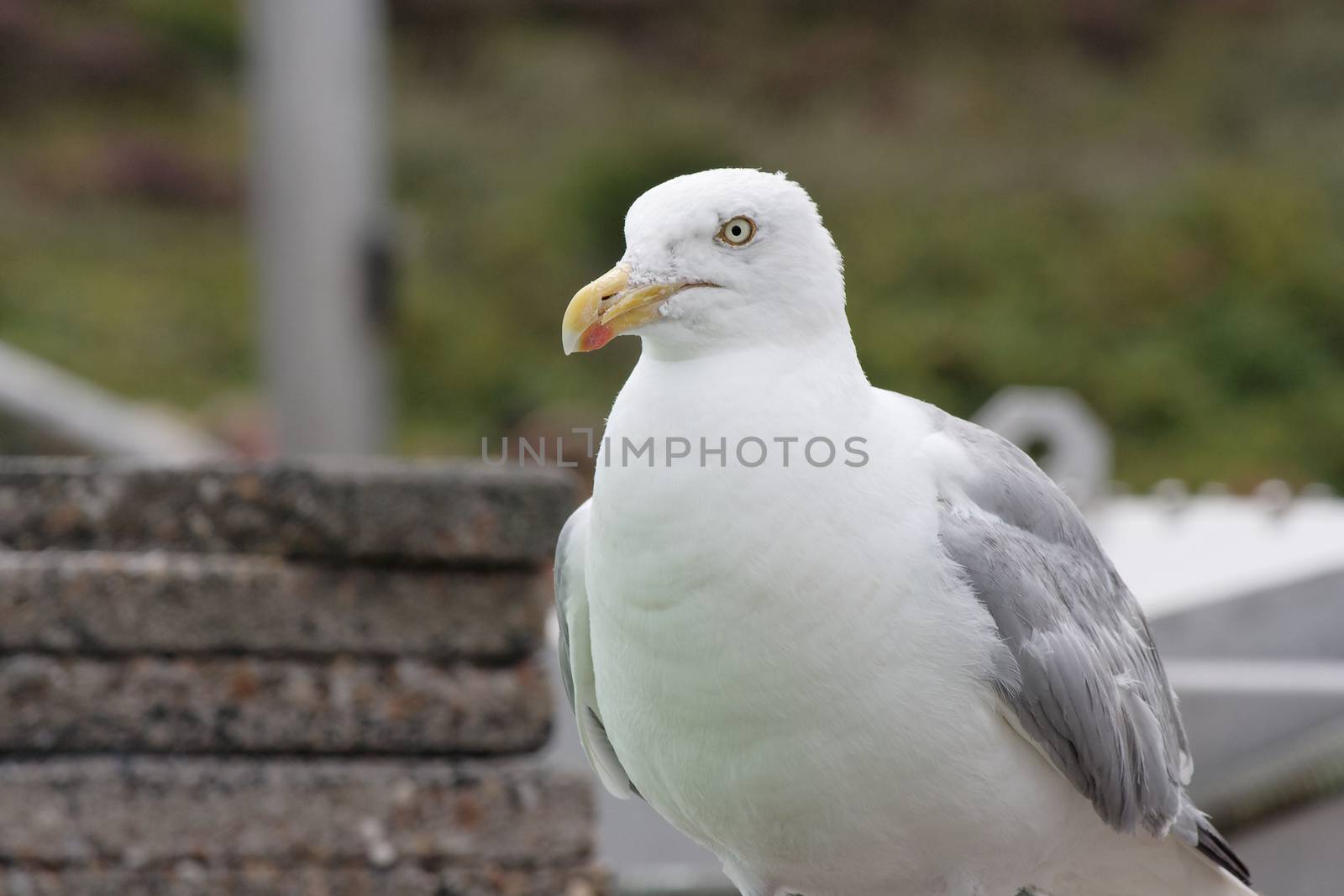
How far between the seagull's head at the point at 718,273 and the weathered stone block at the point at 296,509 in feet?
2.59

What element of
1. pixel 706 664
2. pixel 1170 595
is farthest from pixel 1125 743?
pixel 1170 595

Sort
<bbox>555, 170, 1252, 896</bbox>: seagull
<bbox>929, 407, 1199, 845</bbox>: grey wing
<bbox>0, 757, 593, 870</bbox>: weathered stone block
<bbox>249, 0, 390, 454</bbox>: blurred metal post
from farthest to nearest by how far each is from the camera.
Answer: <bbox>249, 0, 390, 454</bbox>: blurred metal post < <bbox>0, 757, 593, 870</bbox>: weathered stone block < <bbox>929, 407, 1199, 845</bbox>: grey wing < <bbox>555, 170, 1252, 896</bbox>: seagull

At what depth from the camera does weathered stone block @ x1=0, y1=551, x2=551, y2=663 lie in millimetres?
2205

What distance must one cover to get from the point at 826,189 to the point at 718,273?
11.7 metres

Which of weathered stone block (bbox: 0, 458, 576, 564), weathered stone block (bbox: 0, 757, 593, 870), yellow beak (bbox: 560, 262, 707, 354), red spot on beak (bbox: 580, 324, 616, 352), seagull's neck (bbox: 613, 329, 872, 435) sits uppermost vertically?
yellow beak (bbox: 560, 262, 707, 354)

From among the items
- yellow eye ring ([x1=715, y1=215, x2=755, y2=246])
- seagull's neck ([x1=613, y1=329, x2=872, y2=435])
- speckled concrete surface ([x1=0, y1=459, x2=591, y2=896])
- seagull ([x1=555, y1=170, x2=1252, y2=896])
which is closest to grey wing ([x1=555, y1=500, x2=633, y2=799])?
seagull ([x1=555, y1=170, x2=1252, y2=896])

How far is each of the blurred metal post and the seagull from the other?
2952 millimetres

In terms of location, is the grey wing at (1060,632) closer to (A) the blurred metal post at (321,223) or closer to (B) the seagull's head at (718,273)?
(B) the seagull's head at (718,273)

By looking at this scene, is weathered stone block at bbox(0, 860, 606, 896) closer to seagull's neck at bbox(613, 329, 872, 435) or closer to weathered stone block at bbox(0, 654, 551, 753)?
weathered stone block at bbox(0, 654, 551, 753)

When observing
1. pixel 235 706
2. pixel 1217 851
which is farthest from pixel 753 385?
pixel 235 706

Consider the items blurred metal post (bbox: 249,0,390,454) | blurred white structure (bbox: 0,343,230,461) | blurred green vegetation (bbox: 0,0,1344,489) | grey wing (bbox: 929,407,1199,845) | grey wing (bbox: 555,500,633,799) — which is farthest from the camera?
blurred green vegetation (bbox: 0,0,1344,489)

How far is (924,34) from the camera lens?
13617 mm

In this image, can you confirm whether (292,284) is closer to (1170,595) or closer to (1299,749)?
(1170,595)

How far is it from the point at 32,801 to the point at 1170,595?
219 centimetres
